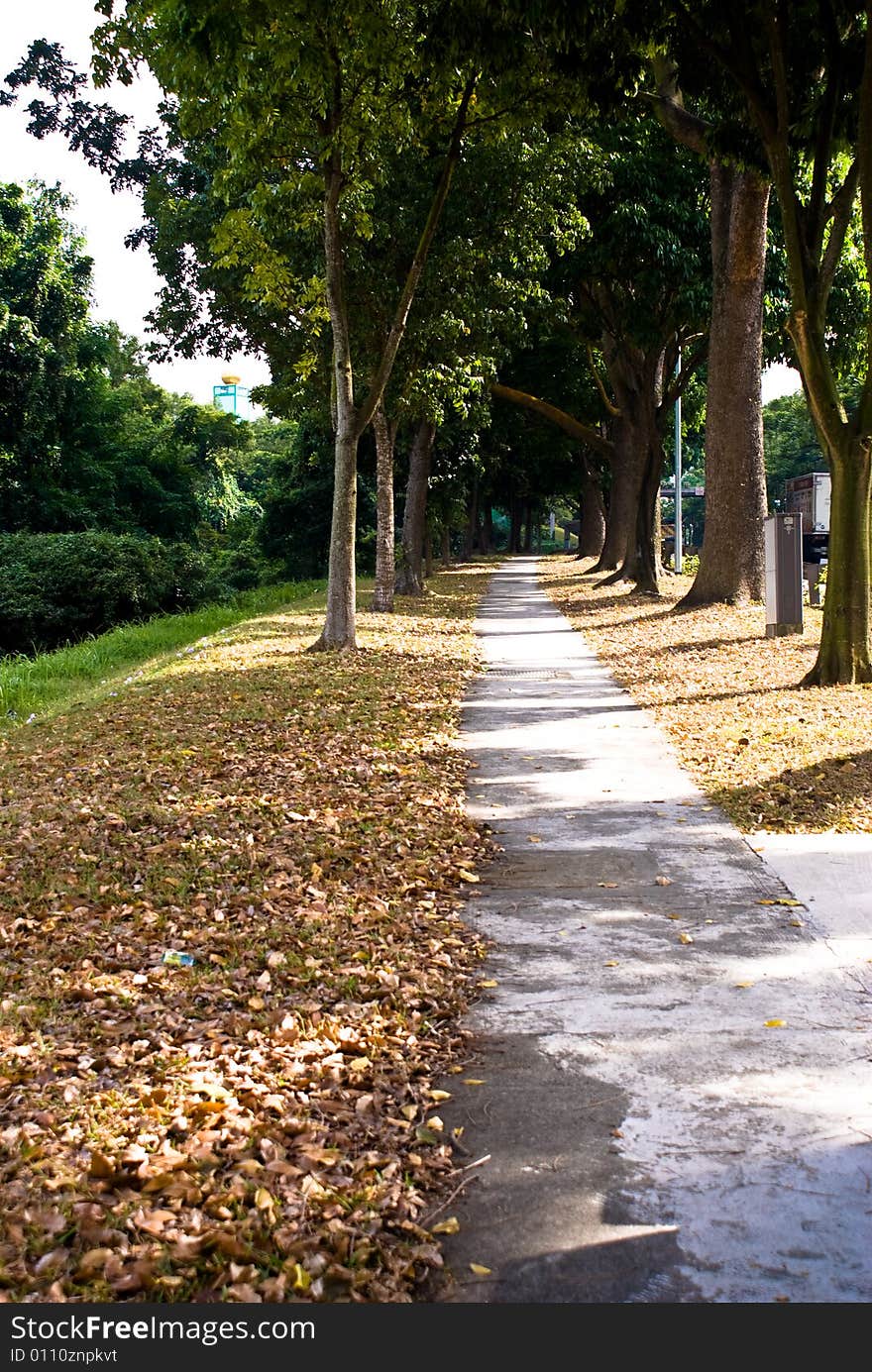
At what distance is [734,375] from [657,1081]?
55.6 ft

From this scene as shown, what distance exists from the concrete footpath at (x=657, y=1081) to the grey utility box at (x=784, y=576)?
9089 millimetres

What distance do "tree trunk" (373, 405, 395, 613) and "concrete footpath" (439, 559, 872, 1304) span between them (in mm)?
14903

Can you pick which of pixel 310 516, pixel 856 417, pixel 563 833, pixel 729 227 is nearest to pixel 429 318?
pixel 729 227

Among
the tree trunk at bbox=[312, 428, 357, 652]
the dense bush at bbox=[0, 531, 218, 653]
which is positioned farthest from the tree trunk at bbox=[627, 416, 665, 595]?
the tree trunk at bbox=[312, 428, 357, 652]

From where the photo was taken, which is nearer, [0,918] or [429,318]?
[0,918]

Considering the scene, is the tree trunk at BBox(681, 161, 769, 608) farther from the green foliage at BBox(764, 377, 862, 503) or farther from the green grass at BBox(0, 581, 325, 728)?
the green foliage at BBox(764, 377, 862, 503)

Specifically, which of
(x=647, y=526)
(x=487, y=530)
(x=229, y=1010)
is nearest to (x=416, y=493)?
(x=647, y=526)

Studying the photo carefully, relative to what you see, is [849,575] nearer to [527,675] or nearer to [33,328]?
[527,675]

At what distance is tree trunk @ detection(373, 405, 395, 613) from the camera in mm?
22141

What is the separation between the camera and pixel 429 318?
759 inches

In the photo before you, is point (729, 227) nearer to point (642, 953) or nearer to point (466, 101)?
point (466, 101)

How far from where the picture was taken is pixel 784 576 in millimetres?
16203

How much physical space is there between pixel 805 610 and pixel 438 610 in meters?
7.00

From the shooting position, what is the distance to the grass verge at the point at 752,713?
7.89 metres
